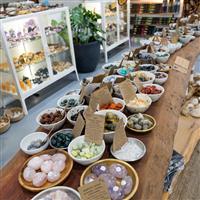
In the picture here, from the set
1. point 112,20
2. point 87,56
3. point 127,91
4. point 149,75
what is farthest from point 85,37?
point 127,91

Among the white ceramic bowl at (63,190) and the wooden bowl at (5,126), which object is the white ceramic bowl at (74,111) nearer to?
the white ceramic bowl at (63,190)

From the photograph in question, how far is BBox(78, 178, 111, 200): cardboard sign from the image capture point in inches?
32.0

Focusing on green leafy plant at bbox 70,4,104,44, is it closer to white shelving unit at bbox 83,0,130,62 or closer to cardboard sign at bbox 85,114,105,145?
white shelving unit at bbox 83,0,130,62

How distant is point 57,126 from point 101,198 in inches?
21.8

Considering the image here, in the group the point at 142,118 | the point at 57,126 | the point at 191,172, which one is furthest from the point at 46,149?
the point at 191,172

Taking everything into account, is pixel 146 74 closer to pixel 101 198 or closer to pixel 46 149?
pixel 46 149

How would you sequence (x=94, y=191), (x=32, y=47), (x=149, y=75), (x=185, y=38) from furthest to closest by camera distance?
(x=32, y=47)
(x=185, y=38)
(x=149, y=75)
(x=94, y=191)

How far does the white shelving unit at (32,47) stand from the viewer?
3.02 meters

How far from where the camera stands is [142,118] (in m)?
1.29

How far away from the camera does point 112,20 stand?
5441 millimetres

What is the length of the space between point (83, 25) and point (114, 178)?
3757mm

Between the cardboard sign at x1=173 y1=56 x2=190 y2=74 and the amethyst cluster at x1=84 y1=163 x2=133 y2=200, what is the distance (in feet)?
4.71

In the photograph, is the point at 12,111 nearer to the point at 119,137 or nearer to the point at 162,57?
the point at 162,57

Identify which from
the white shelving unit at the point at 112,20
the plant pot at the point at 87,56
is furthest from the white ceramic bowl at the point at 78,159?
the white shelving unit at the point at 112,20
